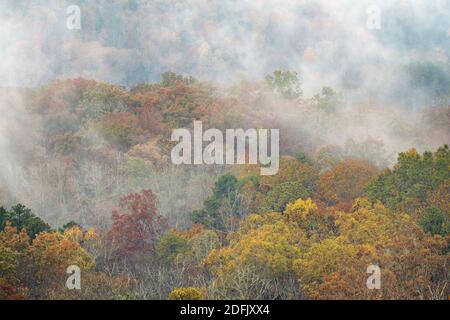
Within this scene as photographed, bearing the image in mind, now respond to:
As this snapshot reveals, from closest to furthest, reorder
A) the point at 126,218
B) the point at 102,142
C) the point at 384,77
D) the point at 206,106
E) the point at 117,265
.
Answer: the point at 117,265 < the point at 126,218 < the point at 102,142 < the point at 206,106 < the point at 384,77

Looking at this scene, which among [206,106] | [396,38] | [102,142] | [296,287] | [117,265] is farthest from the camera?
[396,38]

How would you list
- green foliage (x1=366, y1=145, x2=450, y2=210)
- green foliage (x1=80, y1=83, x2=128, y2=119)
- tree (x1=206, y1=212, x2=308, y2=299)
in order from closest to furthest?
tree (x1=206, y1=212, x2=308, y2=299)
green foliage (x1=366, y1=145, x2=450, y2=210)
green foliage (x1=80, y1=83, x2=128, y2=119)

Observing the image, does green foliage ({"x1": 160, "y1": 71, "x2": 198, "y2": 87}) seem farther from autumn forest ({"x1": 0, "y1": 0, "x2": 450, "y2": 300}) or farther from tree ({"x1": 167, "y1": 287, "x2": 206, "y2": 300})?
tree ({"x1": 167, "y1": 287, "x2": 206, "y2": 300})

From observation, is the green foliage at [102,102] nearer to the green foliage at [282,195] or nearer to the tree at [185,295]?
the green foliage at [282,195]

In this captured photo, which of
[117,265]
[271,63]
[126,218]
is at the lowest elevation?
[117,265]

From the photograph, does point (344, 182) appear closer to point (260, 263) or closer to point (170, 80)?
point (260, 263)

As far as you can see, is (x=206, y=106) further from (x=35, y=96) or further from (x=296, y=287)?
(x=296, y=287)

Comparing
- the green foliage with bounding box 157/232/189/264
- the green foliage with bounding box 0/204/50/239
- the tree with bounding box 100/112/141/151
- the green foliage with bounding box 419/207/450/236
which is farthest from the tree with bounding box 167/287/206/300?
the tree with bounding box 100/112/141/151
